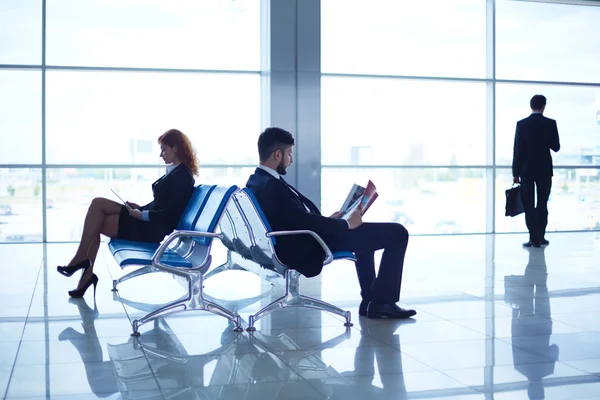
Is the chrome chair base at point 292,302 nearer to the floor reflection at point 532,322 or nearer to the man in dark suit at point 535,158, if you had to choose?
the floor reflection at point 532,322

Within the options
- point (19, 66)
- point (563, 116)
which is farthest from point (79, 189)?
point (563, 116)

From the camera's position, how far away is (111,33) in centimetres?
991

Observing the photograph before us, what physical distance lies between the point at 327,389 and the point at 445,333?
122cm

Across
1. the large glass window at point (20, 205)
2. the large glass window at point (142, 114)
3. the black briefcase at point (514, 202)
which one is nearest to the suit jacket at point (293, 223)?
the black briefcase at point (514, 202)

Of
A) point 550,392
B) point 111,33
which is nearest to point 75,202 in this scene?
point 111,33

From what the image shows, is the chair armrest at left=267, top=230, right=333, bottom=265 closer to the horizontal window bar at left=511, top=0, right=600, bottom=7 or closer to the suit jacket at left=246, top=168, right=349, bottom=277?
the suit jacket at left=246, top=168, right=349, bottom=277

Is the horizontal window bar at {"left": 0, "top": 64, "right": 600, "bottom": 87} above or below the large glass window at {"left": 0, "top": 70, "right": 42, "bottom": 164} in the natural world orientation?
above

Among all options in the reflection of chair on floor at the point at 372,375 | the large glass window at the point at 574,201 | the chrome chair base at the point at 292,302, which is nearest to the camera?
the reflection of chair on floor at the point at 372,375

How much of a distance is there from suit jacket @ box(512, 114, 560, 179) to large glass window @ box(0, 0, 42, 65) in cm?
582

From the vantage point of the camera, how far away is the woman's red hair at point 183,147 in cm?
491

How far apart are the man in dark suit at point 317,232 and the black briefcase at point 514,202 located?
4390 millimetres

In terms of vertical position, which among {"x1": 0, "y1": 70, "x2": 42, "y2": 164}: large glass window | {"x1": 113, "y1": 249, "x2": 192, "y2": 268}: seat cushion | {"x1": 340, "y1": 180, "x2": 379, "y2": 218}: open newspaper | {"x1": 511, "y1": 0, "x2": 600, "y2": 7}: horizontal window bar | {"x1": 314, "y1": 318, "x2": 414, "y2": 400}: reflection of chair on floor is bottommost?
{"x1": 314, "y1": 318, "x2": 414, "y2": 400}: reflection of chair on floor

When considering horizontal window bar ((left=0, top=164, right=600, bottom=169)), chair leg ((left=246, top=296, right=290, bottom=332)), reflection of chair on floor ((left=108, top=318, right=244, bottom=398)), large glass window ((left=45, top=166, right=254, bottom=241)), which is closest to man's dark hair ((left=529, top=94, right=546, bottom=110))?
horizontal window bar ((left=0, top=164, right=600, bottom=169))

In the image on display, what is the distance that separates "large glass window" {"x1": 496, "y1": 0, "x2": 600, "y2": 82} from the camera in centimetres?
1116
